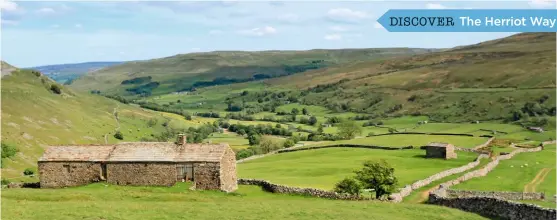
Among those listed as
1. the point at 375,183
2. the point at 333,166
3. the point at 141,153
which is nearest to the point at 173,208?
the point at 141,153

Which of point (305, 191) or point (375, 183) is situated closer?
point (305, 191)

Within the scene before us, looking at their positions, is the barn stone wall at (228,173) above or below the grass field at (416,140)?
above

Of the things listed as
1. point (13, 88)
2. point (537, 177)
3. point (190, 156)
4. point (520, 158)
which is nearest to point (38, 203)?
point (190, 156)

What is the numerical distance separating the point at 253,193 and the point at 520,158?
5033cm

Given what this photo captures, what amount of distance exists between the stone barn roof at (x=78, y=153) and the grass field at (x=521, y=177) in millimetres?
35007

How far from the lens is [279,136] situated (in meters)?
186

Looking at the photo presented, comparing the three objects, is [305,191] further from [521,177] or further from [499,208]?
[521,177]

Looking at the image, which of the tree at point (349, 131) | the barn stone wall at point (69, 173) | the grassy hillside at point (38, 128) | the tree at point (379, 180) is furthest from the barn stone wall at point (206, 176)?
the tree at point (349, 131)

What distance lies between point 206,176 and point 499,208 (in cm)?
2491

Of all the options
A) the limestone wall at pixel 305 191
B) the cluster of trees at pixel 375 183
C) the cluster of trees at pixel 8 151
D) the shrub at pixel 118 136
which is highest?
the cluster of trees at pixel 375 183

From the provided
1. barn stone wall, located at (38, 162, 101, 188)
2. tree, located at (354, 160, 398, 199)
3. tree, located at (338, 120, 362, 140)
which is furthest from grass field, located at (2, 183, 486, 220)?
tree, located at (338, 120, 362, 140)

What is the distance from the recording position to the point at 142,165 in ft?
173

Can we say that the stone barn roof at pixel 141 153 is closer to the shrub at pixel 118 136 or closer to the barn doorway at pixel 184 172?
the barn doorway at pixel 184 172

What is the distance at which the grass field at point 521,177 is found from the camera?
57750 millimetres
